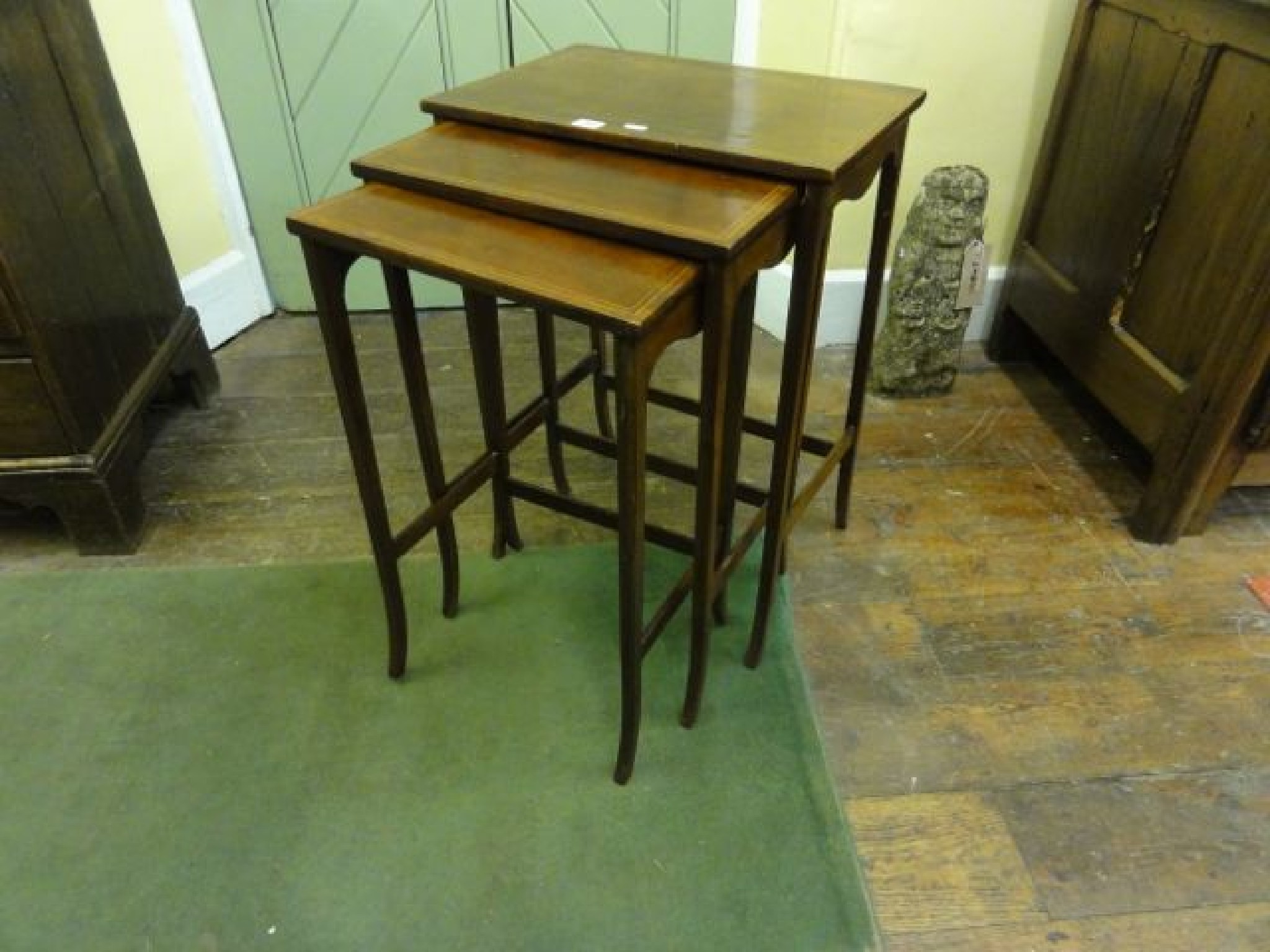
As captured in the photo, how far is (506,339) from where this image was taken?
8.33 ft

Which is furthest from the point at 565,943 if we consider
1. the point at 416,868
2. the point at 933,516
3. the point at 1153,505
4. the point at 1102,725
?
the point at 1153,505

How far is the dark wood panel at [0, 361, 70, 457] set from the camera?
1.61 meters

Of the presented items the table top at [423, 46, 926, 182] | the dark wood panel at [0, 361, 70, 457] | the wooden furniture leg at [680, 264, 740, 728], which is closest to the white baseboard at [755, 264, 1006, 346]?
the table top at [423, 46, 926, 182]

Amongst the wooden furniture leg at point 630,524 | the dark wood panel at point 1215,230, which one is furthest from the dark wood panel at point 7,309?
the dark wood panel at point 1215,230

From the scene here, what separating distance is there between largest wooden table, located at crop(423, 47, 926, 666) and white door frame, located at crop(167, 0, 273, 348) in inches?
49.9

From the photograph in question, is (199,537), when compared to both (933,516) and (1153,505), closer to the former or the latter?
(933,516)

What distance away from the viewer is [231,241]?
253 centimetres

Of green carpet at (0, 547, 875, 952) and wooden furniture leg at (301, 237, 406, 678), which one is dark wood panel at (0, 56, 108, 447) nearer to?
green carpet at (0, 547, 875, 952)

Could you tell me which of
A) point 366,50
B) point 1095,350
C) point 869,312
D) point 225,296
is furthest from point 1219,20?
point 225,296

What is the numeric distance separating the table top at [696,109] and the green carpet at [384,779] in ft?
2.85

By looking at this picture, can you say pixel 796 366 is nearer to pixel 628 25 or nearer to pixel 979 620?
pixel 979 620

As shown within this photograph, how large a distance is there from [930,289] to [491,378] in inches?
46.7

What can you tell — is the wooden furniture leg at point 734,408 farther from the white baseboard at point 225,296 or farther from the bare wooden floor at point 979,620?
the white baseboard at point 225,296

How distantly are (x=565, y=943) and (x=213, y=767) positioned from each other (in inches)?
25.3
